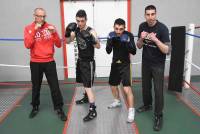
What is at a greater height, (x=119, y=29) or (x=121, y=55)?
(x=119, y=29)

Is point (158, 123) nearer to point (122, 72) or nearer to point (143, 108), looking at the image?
point (143, 108)

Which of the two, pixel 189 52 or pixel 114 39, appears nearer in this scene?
pixel 114 39

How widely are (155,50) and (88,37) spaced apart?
0.78 meters

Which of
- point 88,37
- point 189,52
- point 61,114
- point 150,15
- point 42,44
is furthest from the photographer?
point 189,52

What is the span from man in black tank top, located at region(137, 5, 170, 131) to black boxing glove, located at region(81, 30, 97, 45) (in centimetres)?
53

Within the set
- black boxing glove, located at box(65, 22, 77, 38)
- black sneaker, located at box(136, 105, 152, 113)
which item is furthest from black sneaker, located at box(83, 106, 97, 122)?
black boxing glove, located at box(65, 22, 77, 38)

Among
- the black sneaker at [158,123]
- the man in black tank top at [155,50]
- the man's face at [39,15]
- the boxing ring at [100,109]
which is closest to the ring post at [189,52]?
the boxing ring at [100,109]

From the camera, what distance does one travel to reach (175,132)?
2633 mm

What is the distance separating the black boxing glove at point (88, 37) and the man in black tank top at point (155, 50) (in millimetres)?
528

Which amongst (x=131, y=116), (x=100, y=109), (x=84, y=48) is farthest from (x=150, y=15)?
(x=100, y=109)

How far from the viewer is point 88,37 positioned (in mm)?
2770

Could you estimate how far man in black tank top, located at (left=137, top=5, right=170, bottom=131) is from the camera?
2498 mm

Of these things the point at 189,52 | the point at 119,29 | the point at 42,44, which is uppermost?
the point at 119,29

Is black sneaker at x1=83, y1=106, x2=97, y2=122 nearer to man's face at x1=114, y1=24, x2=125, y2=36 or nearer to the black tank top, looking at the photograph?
the black tank top
